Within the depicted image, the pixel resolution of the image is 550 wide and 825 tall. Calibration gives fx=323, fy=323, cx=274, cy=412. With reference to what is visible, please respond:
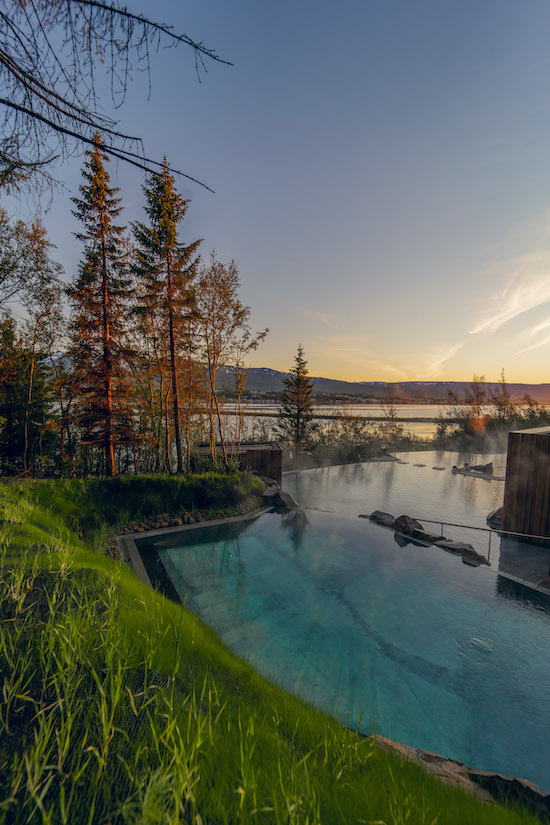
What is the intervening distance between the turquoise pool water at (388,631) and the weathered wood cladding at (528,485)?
255 cm

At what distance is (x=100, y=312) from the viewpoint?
12336 mm

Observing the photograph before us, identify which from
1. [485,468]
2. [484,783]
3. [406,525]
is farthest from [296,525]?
[485,468]

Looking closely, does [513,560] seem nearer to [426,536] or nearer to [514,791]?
[426,536]

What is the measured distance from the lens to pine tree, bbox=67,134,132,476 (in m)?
12.1

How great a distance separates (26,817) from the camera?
1011 millimetres

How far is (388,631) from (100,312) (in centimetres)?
1330

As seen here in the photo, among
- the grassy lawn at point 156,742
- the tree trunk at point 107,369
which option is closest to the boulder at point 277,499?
the tree trunk at point 107,369

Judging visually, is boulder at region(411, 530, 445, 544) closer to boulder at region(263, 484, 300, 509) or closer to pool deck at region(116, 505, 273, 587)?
boulder at region(263, 484, 300, 509)

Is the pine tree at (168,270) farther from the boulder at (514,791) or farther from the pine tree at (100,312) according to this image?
the boulder at (514,791)

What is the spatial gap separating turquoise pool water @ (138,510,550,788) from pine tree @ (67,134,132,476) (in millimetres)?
6556

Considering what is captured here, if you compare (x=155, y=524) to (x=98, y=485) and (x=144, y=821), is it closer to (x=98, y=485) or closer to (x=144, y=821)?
(x=98, y=485)

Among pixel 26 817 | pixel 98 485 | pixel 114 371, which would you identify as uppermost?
pixel 114 371

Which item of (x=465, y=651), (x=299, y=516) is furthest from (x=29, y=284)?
(x=465, y=651)

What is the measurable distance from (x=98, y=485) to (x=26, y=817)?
345 inches
